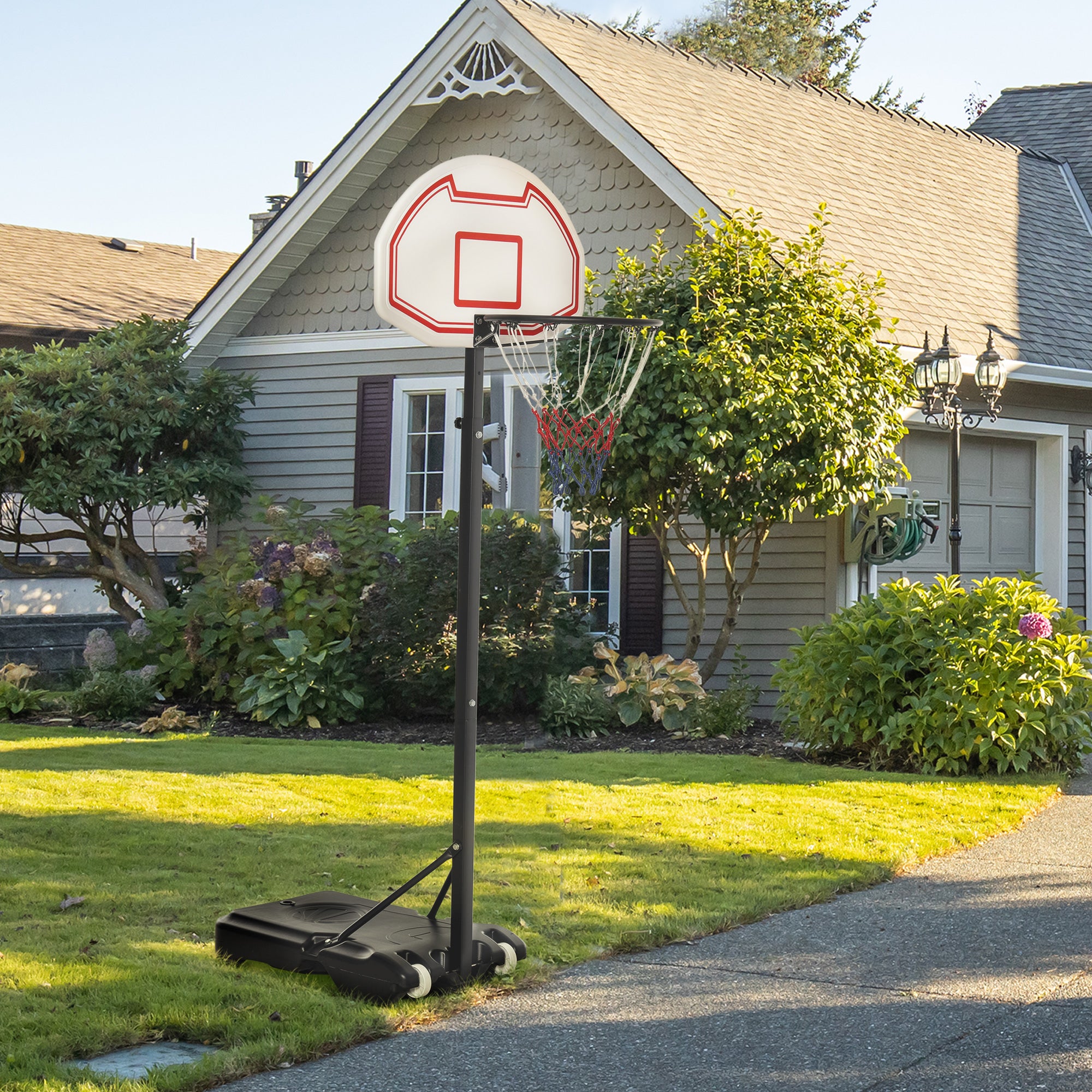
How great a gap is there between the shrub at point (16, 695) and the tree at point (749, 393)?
16.0 ft

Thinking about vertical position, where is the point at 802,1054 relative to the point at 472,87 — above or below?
below

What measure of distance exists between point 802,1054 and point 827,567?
309 inches

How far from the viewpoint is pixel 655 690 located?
10516 mm

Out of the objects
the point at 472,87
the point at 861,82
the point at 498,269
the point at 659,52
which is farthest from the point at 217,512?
the point at 861,82

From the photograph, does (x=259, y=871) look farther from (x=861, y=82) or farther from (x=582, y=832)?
(x=861, y=82)

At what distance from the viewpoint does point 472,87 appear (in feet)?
42.0

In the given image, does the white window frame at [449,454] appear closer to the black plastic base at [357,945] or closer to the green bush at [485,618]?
the green bush at [485,618]

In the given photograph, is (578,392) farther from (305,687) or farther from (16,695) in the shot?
(16,695)

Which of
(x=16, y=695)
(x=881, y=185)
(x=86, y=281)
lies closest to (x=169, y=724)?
(x=16, y=695)

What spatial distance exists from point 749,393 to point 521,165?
14.5 ft

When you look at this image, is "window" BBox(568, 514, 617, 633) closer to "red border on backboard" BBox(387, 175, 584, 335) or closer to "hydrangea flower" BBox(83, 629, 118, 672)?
"hydrangea flower" BBox(83, 629, 118, 672)

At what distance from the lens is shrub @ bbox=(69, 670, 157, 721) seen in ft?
37.4

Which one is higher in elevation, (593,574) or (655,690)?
(593,574)

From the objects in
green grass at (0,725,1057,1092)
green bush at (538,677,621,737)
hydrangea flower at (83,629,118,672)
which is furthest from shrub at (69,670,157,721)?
green bush at (538,677,621,737)
